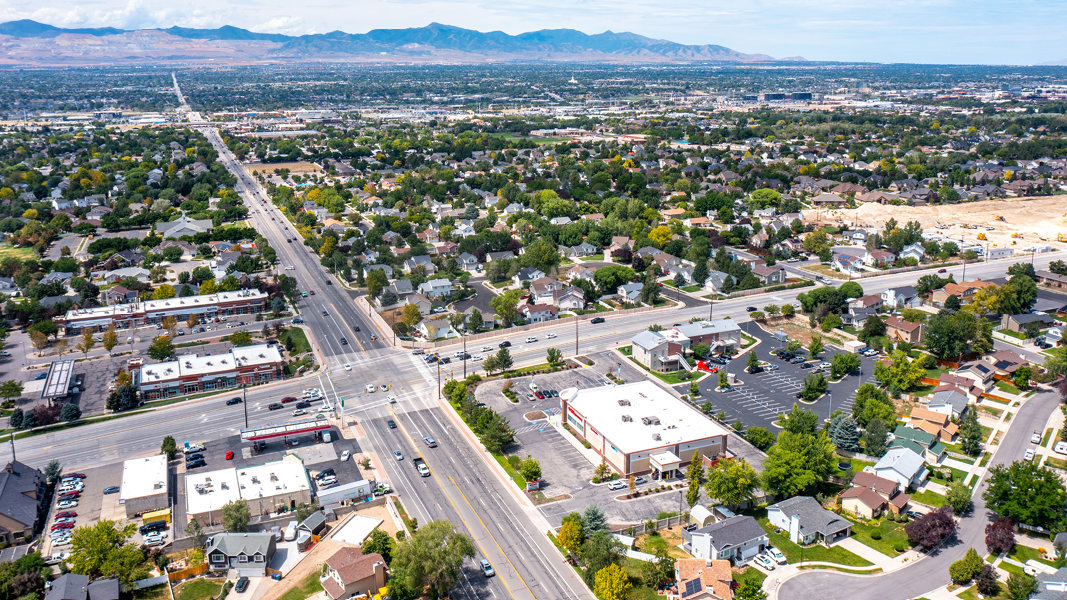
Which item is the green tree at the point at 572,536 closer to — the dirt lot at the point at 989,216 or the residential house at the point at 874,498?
the residential house at the point at 874,498

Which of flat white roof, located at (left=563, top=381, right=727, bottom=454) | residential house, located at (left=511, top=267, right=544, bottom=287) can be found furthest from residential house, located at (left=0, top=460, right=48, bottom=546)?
residential house, located at (left=511, top=267, right=544, bottom=287)

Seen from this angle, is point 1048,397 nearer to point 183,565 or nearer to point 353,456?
point 353,456

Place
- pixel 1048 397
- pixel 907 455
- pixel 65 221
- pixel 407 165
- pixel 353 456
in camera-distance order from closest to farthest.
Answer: pixel 907 455 → pixel 353 456 → pixel 1048 397 → pixel 65 221 → pixel 407 165

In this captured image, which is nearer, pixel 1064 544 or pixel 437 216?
pixel 1064 544

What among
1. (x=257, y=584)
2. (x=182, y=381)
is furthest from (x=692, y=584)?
(x=182, y=381)

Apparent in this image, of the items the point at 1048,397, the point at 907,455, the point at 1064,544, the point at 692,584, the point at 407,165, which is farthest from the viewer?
the point at 407,165
